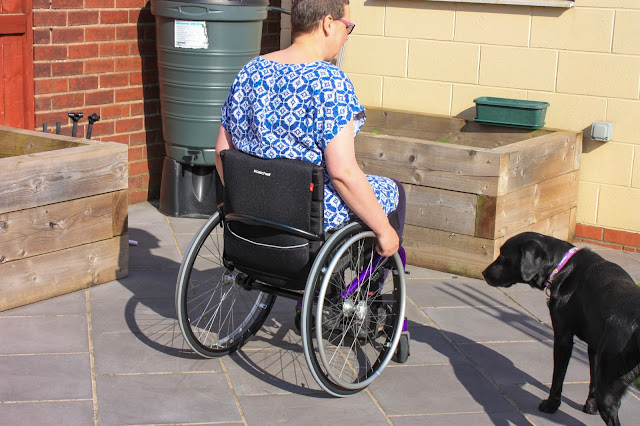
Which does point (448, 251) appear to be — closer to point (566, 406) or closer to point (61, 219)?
point (566, 406)

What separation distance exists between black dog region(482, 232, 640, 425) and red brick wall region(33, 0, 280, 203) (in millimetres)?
3443

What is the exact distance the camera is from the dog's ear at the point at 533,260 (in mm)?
3387

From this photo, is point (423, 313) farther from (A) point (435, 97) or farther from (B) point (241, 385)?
(A) point (435, 97)

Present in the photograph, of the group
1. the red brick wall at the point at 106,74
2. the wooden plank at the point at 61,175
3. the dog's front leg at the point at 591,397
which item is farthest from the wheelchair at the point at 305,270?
the red brick wall at the point at 106,74

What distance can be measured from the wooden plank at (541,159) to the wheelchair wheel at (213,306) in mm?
1677

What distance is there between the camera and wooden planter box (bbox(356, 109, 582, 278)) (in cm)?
493

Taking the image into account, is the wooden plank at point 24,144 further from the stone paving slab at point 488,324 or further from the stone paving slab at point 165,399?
the stone paving slab at point 488,324

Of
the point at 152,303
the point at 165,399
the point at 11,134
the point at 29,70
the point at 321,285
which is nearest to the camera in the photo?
the point at 321,285

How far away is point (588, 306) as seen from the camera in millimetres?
3191

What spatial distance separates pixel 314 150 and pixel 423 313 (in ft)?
5.05

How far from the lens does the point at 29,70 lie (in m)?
5.62

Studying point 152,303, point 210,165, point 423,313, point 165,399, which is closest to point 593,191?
point 423,313

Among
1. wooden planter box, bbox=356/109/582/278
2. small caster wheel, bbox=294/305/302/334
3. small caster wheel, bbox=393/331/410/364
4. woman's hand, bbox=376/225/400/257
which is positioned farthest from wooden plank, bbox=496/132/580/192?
woman's hand, bbox=376/225/400/257

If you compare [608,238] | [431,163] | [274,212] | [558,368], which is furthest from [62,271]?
[608,238]
